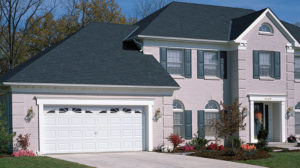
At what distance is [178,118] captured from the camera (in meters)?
24.8

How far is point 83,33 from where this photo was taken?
25.1 m

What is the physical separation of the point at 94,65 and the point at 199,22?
7.91m

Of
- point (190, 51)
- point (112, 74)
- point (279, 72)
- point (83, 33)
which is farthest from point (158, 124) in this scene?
point (279, 72)

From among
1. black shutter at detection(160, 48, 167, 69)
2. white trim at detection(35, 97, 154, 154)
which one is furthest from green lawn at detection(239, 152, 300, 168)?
black shutter at detection(160, 48, 167, 69)

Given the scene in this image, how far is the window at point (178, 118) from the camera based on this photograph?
24.7 metres

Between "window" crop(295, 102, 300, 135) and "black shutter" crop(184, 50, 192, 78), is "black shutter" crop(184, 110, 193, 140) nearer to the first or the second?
"black shutter" crop(184, 50, 192, 78)

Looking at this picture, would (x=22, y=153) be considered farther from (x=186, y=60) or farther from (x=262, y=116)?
(x=262, y=116)

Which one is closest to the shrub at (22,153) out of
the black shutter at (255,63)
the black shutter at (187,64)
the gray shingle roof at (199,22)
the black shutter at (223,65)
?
the gray shingle roof at (199,22)

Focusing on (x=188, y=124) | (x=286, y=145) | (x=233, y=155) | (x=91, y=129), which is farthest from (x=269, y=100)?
(x=91, y=129)

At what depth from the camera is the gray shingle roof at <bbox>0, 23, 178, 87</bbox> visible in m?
20.9

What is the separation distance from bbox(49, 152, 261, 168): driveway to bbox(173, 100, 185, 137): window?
15.5ft

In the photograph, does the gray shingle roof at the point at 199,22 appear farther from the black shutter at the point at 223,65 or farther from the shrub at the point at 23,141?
the shrub at the point at 23,141

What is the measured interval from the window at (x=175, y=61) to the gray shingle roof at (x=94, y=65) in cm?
Answer: 106

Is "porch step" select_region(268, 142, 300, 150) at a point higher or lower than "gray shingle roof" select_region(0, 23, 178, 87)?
lower
